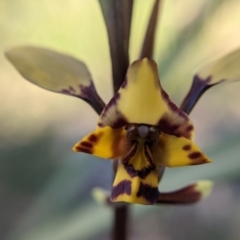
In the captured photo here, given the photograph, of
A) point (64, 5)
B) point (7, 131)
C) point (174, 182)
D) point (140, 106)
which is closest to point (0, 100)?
point (7, 131)

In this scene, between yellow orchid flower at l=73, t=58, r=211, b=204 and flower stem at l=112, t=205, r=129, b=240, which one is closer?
yellow orchid flower at l=73, t=58, r=211, b=204

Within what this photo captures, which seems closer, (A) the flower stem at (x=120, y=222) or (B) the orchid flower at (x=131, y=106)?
(B) the orchid flower at (x=131, y=106)

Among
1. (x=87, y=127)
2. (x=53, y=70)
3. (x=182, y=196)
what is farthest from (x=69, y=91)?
(x=87, y=127)

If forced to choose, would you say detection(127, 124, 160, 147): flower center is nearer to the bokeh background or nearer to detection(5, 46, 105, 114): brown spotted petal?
detection(5, 46, 105, 114): brown spotted petal

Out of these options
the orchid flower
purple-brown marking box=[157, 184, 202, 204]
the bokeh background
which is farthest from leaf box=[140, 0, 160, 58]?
the bokeh background

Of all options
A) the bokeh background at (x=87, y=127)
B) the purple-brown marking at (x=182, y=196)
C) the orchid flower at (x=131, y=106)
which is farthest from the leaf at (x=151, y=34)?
the bokeh background at (x=87, y=127)

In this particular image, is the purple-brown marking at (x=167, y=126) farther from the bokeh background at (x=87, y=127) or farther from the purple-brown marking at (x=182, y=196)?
the bokeh background at (x=87, y=127)

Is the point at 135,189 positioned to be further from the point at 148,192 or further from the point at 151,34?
the point at 151,34

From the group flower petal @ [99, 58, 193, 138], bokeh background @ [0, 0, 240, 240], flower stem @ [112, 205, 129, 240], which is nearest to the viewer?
flower petal @ [99, 58, 193, 138]
